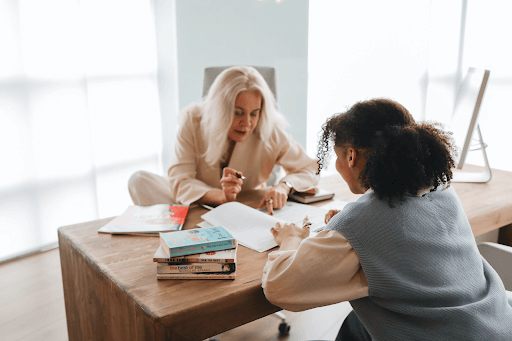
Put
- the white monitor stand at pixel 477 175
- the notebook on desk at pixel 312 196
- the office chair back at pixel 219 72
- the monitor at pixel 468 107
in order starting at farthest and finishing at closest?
the office chair back at pixel 219 72 → the white monitor stand at pixel 477 175 → the monitor at pixel 468 107 → the notebook on desk at pixel 312 196

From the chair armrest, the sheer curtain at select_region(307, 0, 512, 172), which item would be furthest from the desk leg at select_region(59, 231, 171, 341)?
the sheer curtain at select_region(307, 0, 512, 172)

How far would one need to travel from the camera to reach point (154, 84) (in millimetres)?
3402

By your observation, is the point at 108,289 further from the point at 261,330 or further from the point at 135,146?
the point at 135,146

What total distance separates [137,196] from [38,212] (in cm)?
115

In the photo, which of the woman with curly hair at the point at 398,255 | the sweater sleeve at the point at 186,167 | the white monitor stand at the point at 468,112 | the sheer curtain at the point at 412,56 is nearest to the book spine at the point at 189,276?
the woman with curly hair at the point at 398,255

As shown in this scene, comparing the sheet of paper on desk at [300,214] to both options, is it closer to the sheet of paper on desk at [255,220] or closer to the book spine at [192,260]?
the sheet of paper on desk at [255,220]

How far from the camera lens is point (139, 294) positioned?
951 millimetres

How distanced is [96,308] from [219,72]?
1.47 meters

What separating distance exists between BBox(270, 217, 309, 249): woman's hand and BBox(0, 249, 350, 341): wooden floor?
2.75ft

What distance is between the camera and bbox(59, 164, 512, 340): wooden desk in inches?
35.7

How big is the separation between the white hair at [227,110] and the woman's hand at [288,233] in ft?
2.63

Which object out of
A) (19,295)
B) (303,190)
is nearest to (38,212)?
(19,295)

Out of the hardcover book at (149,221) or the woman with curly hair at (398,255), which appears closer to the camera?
the woman with curly hair at (398,255)

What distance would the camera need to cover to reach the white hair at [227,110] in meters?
1.89
